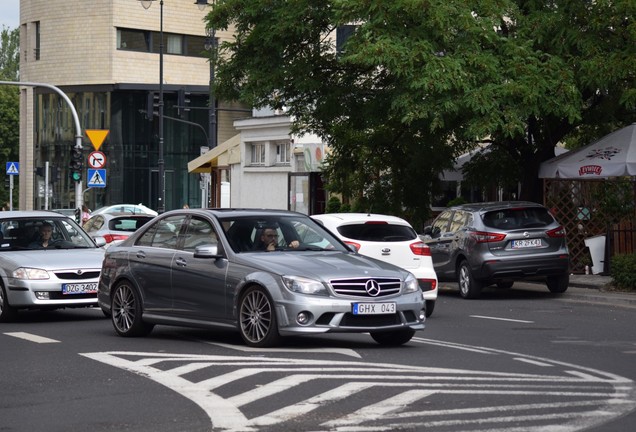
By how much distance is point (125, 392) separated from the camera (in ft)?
35.5

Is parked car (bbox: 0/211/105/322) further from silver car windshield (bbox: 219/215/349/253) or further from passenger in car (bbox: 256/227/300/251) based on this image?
passenger in car (bbox: 256/227/300/251)

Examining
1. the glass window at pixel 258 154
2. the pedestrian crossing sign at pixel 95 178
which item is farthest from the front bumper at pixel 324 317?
the glass window at pixel 258 154

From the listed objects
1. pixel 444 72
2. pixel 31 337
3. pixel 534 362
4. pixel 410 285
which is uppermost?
pixel 444 72

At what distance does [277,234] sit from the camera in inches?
593

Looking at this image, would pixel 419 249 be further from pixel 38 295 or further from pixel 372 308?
pixel 372 308

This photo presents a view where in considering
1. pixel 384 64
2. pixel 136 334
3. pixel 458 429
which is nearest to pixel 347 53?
pixel 384 64

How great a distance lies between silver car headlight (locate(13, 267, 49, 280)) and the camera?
61.7 feet

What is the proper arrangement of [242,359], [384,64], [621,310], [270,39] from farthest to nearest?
[270,39] < [384,64] < [621,310] < [242,359]

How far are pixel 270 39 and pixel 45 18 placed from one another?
5537 centimetres

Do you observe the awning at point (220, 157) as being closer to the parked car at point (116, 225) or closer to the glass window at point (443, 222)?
the parked car at point (116, 225)

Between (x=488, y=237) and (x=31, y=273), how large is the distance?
896 centimetres

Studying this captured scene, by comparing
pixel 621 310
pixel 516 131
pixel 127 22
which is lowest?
pixel 621 310

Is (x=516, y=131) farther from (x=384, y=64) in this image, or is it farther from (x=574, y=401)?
(x=574, y=401)

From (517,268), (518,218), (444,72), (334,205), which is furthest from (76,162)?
(517,268)
